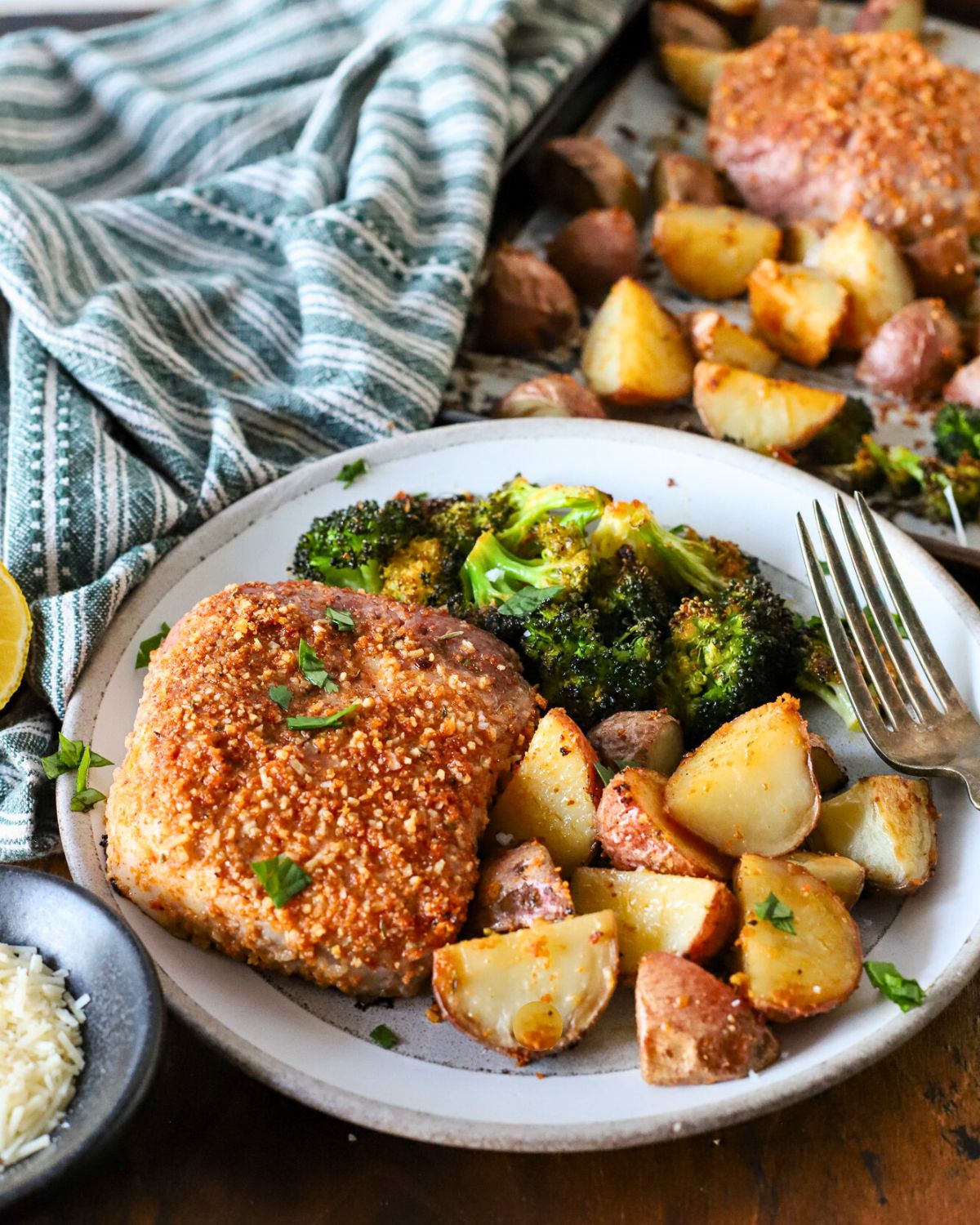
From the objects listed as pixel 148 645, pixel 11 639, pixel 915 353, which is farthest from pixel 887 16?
pixel 11 639

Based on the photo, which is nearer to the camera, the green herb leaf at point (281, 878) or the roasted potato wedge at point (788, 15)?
the green herb leaf at point (281, 878)

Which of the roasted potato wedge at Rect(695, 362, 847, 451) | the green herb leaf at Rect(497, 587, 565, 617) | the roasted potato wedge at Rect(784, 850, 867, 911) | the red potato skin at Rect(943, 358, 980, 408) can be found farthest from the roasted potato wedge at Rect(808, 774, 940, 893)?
the red potato skin at Rect(943, 358, 980, 408)

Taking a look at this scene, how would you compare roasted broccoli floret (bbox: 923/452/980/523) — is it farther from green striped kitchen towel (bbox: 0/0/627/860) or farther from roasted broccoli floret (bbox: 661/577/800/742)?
green striped kitchen towel (bbox: 0/0/627/860)

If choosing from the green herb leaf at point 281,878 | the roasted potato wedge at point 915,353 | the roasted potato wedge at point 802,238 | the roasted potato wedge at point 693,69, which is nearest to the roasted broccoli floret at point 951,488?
the roasted potato wedge at point 915,353

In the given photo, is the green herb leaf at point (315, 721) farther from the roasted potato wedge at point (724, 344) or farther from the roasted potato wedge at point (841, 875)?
the roasted potato wedge at point (724, 344)

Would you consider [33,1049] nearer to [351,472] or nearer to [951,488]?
[351,472]
